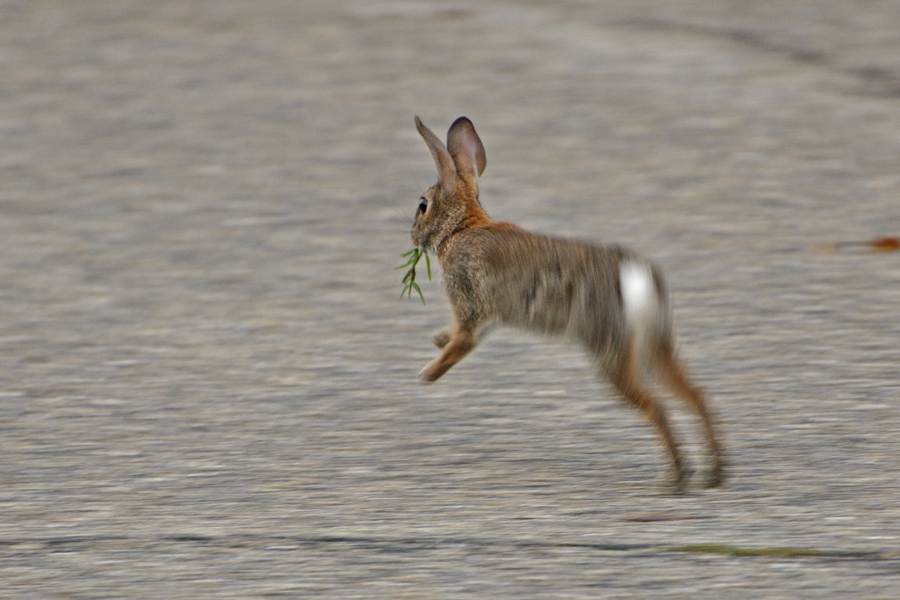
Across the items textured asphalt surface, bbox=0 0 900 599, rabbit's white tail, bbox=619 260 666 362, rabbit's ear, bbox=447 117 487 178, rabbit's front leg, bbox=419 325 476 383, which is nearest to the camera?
textured asphalt surface, bbox=0 0 900 599

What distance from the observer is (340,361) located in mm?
6637

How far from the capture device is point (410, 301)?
7754mm

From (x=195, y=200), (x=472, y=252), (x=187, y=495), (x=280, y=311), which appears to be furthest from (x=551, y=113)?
(x=187, y=495)

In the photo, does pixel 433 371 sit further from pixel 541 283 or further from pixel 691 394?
pixel 691 394

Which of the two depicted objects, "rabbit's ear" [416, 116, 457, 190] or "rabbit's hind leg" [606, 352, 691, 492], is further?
"rabbit's ear" [416, 116, 457, 190]

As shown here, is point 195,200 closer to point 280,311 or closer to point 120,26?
point 280,311

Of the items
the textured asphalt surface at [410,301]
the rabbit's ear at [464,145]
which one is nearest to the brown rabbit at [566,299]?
the rabbit's ear at [464,145]

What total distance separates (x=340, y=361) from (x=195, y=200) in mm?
3110

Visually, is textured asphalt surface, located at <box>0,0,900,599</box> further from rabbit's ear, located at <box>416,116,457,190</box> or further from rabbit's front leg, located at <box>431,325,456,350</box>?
rabbit's ear, located at <box>416,116,457,190</box>

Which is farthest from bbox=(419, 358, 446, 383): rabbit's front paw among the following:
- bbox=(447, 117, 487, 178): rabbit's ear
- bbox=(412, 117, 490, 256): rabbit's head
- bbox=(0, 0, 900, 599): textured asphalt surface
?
bbox=(447, 117, 487, 178): rabbit's ear

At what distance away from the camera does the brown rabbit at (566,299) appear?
4.70m

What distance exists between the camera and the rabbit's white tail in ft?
15.3

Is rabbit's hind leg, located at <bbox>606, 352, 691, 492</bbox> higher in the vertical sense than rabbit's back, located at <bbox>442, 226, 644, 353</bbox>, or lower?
lower

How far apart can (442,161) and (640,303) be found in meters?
1.26
